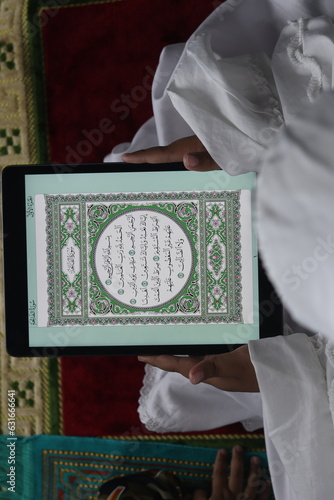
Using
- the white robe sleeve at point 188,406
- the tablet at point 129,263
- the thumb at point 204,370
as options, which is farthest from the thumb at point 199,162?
the white robe sleeve at point 188,406

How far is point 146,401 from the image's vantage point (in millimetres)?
879

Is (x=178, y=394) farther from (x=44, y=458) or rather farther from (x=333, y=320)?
(x=333, y=320)

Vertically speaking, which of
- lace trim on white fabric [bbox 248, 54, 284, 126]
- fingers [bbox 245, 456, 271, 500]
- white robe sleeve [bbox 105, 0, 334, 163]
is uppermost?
white robe sleeve [bbox 105, 0, 334, 163]

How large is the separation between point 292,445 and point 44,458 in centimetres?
67

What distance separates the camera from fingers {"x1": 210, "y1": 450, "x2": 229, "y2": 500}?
956 mm

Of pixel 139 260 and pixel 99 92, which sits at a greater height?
pixel 99 92

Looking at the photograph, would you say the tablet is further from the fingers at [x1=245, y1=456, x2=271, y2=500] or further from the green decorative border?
the fingers at [x1=245, y1=456, x2=271, y2=500]

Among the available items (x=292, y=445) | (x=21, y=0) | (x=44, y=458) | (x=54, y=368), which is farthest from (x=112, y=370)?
(x=21, y=0)

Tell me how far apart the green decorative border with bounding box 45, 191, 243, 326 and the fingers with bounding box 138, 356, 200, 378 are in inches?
4.1

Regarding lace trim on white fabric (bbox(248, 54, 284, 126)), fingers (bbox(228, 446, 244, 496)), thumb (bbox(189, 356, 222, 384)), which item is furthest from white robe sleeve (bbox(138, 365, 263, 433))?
lace trim on white fabric (bbox(248, 54, 284, 126))

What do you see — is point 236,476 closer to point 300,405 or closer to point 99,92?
point 300,405

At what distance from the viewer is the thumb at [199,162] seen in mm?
546

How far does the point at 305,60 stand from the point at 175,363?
407 millimetres

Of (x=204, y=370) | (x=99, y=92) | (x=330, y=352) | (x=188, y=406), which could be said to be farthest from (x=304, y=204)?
(x=99, y=92)
